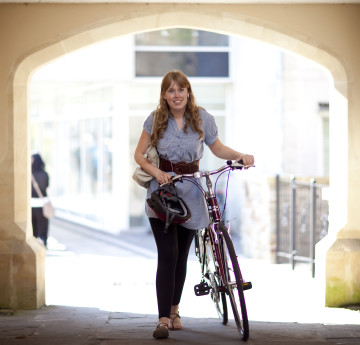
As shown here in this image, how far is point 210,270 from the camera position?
19.2ft

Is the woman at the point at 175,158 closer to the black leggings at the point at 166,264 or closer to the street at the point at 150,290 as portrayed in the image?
the black leggings at the point at 166,264

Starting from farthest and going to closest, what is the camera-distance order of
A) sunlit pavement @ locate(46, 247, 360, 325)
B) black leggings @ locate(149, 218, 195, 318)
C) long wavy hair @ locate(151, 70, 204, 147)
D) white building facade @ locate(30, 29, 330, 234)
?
white building facade @ locate(30, 29, 330, 234)
sunlit pavement @ locate(46, 247, 360, 325)
long wavy hair @ locate(151, 70, 204, 147)
black leggings @ locate(149, 218, 195, 318)

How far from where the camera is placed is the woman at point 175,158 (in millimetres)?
5516

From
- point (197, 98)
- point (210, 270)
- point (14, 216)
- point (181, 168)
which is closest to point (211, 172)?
point (181, 168)

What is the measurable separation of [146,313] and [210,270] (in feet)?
4.29

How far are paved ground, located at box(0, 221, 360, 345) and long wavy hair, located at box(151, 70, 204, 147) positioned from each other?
4.44 feet

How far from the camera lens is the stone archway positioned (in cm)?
709

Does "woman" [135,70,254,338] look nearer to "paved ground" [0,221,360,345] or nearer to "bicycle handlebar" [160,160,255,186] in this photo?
"bicycle handlebar" [160,160,255,186]

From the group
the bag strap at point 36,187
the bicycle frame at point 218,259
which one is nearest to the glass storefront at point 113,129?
the bag strap at point 36,187

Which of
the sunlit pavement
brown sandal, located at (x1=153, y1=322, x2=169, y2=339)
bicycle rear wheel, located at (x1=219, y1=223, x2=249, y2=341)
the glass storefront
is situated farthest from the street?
the glass storefront

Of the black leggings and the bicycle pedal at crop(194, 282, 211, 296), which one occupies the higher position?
the black leggings

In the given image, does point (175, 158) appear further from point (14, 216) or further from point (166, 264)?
point (14, 216)

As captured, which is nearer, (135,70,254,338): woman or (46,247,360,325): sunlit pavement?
(135,70,254,338): woman

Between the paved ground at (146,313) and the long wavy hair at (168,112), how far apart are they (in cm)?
135
